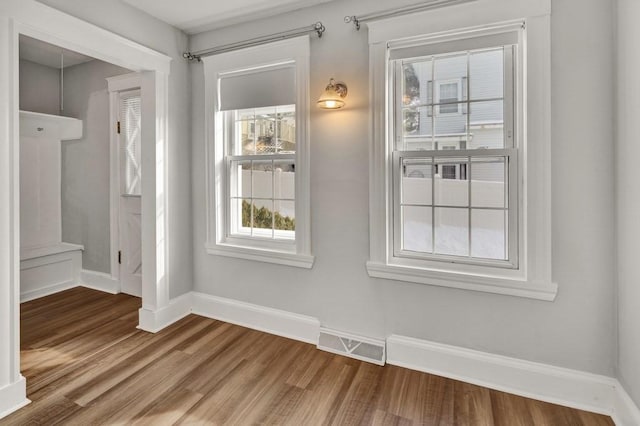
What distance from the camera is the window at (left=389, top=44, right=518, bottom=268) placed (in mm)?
2139

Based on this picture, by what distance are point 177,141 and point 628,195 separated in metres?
3.23

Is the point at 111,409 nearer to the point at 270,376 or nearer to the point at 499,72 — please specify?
the point at 270,376

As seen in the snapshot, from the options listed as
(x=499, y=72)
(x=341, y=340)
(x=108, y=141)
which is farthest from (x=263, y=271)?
(x=108, y=141)

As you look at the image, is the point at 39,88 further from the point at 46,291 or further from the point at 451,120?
the point at 451,120

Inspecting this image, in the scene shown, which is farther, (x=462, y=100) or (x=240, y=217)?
(x=240, y=217)

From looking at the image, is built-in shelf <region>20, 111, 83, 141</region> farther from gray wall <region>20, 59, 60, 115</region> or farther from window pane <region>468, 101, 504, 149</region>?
window pane <region>468, 101, 504, 149</region>

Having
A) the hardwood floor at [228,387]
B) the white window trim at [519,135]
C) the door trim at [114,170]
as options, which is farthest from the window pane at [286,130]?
the door trim at [114,170]

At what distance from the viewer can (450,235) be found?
2.33 m

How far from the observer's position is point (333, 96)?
238 cm

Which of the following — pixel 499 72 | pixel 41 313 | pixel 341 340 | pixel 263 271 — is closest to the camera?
pixel 499 72

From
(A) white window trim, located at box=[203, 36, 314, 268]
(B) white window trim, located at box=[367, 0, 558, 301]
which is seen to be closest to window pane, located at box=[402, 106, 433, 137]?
(B) white window trim, located at box=[367, 0, 558, 301]

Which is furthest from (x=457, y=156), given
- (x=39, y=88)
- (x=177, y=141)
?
(x=39, y=88)

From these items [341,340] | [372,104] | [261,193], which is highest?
[372,104]

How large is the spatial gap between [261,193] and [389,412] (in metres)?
1.94
